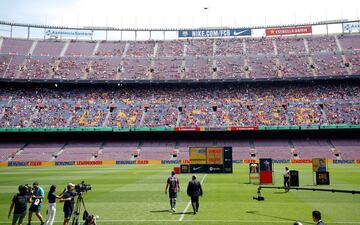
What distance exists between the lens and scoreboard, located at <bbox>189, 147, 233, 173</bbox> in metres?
42.0

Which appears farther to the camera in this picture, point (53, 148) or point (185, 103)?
point (185, 103)

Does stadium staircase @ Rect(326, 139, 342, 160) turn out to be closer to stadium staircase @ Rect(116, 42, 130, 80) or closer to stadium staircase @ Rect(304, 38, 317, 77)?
stadium staircase @ Rect(304, 38, 317, 77)

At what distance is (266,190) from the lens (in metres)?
27.6

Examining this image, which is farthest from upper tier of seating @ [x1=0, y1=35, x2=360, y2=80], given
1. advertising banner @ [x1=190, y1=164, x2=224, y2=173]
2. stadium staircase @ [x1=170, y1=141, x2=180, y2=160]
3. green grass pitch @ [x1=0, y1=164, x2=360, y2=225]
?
green grass pitch @ [x1=0, y1=164, x2=360, y2=225]

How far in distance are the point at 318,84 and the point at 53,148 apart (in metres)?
58.4

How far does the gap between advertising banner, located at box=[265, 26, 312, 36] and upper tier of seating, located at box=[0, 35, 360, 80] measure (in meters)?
1.60

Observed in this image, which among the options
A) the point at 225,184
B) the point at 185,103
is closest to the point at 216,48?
the point at 185,103

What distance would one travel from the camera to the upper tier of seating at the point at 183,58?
81062 mm

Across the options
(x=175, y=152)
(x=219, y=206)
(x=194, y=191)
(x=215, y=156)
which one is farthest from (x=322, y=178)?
(x=175, y=152)

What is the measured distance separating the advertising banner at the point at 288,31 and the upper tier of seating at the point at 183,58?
1599 mm

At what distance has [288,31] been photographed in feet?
307

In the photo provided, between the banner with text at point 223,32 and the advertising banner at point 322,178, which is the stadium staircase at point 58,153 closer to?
the banner with text at point 223,32

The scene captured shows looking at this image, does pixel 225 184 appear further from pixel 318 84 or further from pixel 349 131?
pixel 318 84

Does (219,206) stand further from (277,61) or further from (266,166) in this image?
(277,61)
